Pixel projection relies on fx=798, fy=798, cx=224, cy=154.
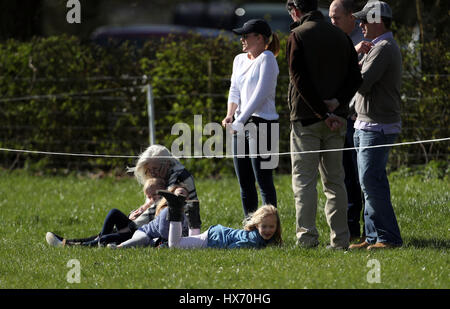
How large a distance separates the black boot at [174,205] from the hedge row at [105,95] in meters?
4.68

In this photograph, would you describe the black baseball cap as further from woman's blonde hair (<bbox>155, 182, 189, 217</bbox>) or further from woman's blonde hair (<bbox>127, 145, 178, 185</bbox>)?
woman's blonde hair (<bbox>155, 182, 189, 217</bbox>)

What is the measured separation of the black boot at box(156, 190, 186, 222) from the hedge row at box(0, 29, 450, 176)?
4.68 m

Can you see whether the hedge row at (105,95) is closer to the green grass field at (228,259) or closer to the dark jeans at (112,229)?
the green grass field at (228,259)

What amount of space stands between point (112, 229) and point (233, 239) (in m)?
1.19

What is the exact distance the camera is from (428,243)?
6773 millimetres

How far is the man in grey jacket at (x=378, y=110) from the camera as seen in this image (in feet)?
20.8

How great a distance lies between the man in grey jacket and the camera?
6.34m

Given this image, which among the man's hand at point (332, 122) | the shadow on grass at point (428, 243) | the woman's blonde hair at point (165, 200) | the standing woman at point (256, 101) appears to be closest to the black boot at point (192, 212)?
the woman's blonde hair at point (165, 200)

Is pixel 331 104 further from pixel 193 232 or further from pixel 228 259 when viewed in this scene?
pixel 193 232

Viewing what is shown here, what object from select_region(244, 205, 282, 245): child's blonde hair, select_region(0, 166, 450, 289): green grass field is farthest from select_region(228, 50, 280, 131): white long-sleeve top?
select_region(0, 166, 450, 289): green grass field
